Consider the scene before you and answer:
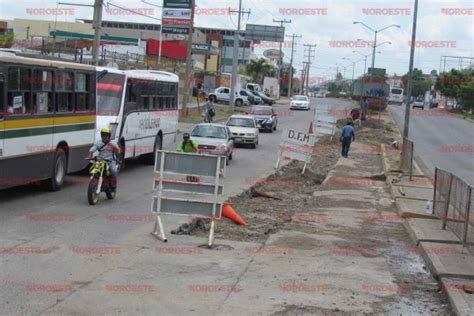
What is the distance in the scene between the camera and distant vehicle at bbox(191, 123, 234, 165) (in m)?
23.6

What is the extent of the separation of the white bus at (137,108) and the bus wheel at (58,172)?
2060 millimetres

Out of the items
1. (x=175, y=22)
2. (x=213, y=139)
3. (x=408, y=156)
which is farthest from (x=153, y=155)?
(x=175, y=22)

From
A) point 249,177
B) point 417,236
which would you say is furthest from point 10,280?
point 249,177

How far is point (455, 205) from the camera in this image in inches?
461

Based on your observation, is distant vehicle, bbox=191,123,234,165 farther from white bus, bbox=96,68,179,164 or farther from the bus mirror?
the bus mirror

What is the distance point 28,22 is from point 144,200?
97.4 metres

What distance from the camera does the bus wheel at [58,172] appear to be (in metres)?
15.1

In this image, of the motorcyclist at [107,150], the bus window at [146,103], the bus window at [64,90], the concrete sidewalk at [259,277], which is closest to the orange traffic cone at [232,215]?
the concrete sidewalk at [259,277]

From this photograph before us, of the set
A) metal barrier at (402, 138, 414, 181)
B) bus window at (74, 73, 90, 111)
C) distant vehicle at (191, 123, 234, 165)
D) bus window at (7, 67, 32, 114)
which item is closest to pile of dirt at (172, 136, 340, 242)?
distant vehicle at (191, 123, 234, 165)

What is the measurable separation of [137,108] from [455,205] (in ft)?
36.7

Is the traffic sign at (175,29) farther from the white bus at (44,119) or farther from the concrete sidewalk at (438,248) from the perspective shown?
the concrete sidewalk at (438,248)

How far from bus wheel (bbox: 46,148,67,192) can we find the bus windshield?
8.82 ft

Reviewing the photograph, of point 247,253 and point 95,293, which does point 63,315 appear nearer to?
point 95,293

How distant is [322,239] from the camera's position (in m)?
11.7
